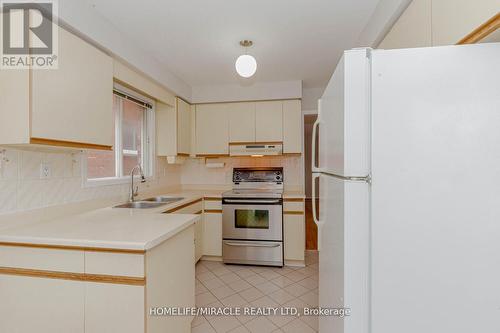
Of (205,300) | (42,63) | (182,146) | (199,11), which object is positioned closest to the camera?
(42,63)

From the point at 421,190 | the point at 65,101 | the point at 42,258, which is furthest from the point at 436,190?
the point at 65,101

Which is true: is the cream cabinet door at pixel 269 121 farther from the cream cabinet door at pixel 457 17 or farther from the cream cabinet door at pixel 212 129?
the cream cabinet door at pixel 457 17

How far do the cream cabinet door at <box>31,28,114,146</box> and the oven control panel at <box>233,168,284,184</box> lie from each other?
1.95m

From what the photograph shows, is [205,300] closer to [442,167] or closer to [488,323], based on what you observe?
[488,323]

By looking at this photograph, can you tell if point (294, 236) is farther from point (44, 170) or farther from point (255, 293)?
point (44, 170)

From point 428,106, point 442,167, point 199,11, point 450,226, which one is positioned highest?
point 199,11

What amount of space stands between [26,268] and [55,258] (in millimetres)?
190

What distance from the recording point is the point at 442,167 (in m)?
0.92

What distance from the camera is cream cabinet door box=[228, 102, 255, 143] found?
336 centimetres

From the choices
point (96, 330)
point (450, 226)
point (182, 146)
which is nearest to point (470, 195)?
Result: point (450, 226)

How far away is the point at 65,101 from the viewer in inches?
57.9

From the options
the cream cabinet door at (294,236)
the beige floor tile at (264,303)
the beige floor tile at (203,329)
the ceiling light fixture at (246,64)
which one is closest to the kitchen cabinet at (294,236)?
the cream cabinet door at (294,236)

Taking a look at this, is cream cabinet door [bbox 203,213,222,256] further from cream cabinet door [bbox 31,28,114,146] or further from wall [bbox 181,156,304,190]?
cream cabinet door [bbox 31,28,114,146]

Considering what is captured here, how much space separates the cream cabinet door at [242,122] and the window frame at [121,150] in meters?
1.04
